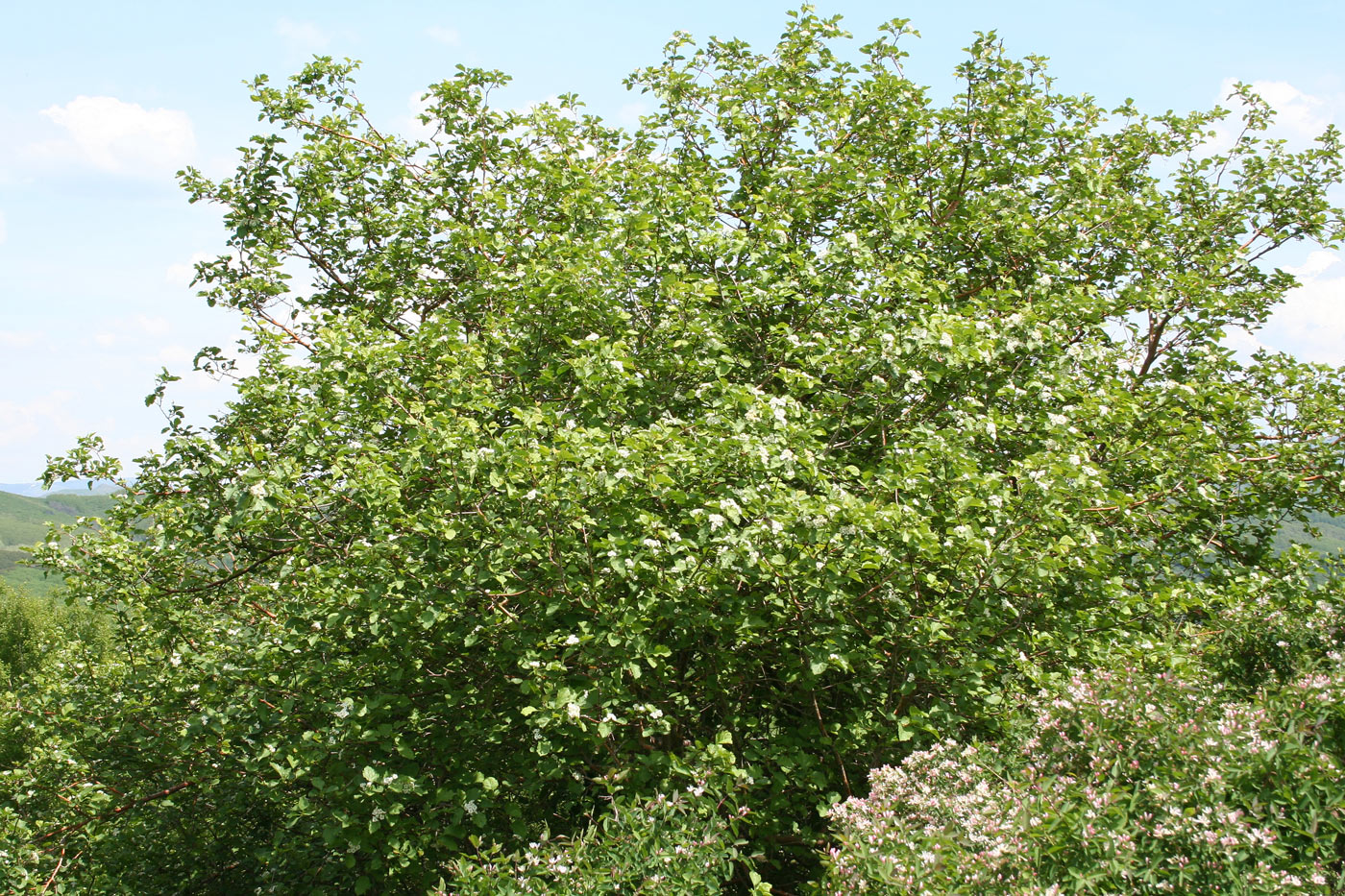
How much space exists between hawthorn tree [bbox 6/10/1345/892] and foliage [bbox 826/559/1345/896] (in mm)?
1334

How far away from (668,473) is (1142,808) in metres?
3.47

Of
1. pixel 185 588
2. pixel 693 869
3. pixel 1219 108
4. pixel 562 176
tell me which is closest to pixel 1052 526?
pixel 693 869

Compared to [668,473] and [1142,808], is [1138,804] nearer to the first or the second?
[1142,808]

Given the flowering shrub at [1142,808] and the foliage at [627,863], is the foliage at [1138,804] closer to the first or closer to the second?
the flowering shrub at [1142,808]

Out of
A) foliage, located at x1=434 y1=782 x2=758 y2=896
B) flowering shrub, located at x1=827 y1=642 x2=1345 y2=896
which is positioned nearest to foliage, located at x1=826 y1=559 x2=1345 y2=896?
flowering shrub, located at x1=827 y1=642 x2=1345 y2=896

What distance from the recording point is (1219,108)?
1232 cm

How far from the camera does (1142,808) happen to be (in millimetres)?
4027

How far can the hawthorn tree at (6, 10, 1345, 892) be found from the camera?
6.07 m

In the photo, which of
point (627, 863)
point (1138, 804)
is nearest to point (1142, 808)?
point (1138, 804)

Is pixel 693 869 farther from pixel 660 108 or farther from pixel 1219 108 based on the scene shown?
pixel 1219 108

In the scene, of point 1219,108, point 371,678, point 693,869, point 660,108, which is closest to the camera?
point 693,869

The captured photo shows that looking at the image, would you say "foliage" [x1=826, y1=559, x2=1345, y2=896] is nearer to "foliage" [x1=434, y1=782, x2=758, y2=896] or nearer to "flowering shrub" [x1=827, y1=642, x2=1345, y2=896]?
"flowering shrub" [x1=827, y1=642, x2=1345, y2=896]

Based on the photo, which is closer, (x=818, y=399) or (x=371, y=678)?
(x=371, y=678)

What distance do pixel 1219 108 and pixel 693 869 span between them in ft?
41.7
